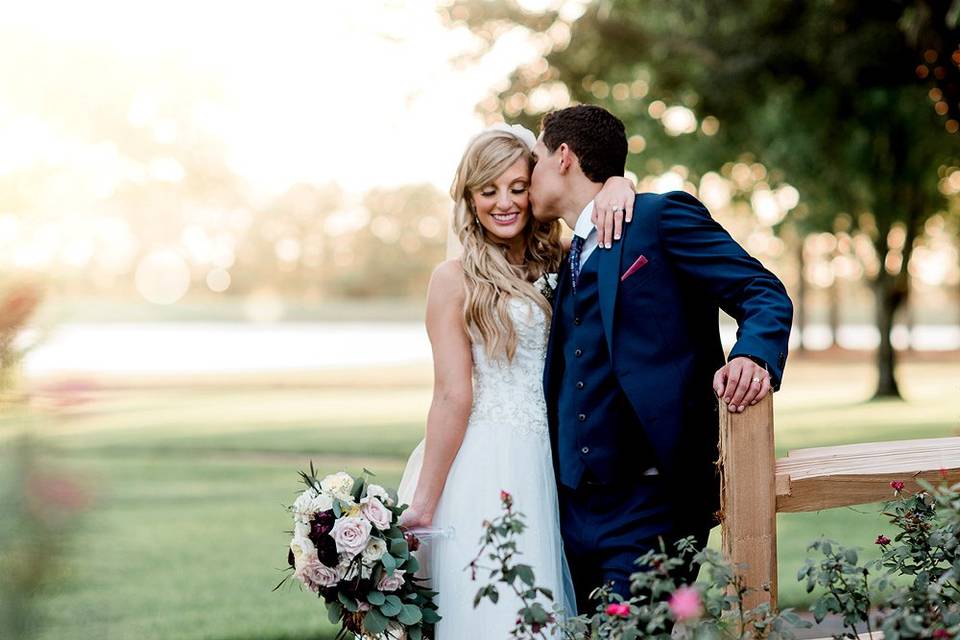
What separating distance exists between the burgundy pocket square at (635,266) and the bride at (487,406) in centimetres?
31

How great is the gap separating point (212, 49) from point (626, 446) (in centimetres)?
1940

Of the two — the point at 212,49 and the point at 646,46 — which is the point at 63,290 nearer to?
the point at 646,46

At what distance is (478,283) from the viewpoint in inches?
146

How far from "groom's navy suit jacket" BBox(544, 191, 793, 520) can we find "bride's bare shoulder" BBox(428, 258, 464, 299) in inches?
21.5

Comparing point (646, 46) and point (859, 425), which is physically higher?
point (646, 46)

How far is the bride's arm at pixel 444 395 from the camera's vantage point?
12.1 ft

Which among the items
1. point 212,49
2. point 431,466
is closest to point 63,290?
point 431,466

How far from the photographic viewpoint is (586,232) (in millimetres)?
3545

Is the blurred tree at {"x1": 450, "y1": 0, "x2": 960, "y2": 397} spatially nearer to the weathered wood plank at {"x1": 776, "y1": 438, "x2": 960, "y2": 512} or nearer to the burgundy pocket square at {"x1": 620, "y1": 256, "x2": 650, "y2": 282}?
the burgundy pocket square at {"x1": 620, "y1": 256, "x2": 650, "y2": 282}

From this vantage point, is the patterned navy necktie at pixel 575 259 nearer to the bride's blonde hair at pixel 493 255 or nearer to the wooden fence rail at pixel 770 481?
the bride's blonde hair at pixel 493 255

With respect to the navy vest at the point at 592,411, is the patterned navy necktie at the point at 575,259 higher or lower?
higher

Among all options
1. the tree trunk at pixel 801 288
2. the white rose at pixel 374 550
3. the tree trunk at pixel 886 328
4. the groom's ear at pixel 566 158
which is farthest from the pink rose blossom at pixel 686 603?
the tree trunk at pixel 801 288

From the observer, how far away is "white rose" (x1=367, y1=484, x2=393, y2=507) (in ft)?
10.7

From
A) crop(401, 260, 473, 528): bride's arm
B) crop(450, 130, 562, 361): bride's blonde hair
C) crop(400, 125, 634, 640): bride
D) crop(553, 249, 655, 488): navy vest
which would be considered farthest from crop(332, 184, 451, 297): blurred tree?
crop(553, 249, 655, 488): navy vest
